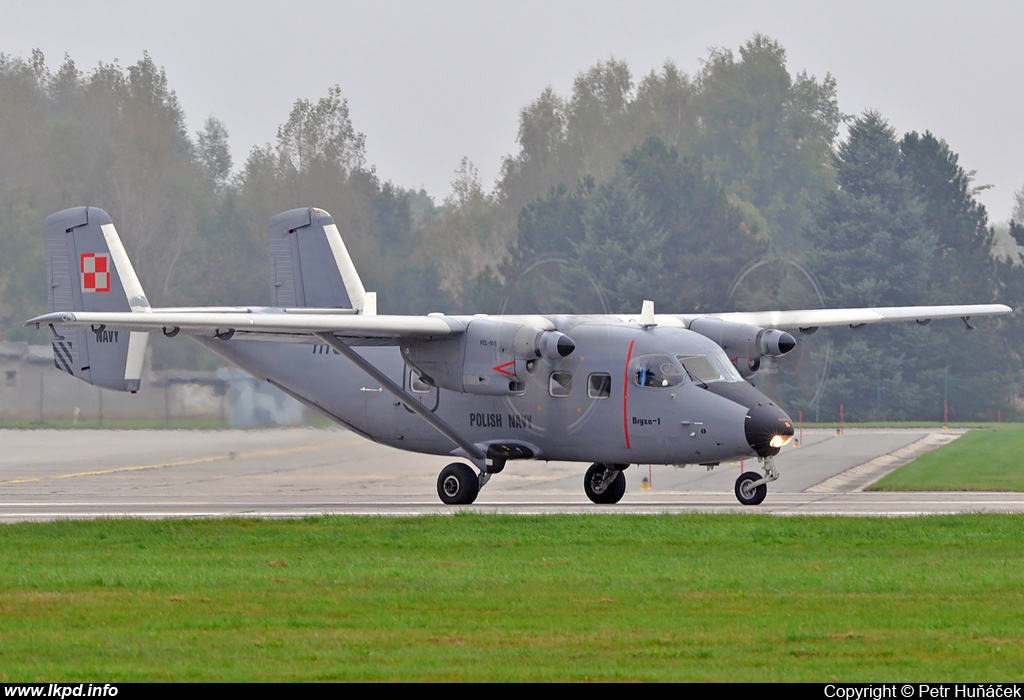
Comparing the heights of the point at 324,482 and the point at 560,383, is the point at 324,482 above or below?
below

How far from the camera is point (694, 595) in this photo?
1296cm

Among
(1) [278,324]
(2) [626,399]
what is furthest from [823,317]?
(1) [278,324]

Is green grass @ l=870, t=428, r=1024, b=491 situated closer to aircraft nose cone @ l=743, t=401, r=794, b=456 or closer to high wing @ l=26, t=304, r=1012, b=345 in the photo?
aircraft nose cone @ l=743, t=401, r=794, b=456

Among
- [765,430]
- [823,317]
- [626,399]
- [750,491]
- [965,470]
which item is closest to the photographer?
[765,430]

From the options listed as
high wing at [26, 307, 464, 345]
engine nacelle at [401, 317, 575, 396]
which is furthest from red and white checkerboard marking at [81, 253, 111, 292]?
engine nacelle at [401, 317, 575, 396]

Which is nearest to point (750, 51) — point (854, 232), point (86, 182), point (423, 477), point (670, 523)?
point (854, 232)

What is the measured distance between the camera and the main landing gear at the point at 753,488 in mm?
22594

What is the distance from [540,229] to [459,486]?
3433cm

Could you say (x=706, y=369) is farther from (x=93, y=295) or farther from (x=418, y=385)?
(x=93, y=295)

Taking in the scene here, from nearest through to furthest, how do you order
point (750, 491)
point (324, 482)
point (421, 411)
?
point (750, 491) < point (421, 411) < point (324, 482)

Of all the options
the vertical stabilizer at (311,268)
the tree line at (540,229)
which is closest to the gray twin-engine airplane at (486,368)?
the vertical stabilizer at (311,268)

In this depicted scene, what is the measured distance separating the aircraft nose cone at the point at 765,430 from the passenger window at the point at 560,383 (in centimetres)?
303

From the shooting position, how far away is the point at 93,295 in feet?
86.6

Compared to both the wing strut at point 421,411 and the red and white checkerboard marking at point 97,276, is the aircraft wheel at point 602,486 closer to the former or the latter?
the wing strut at point 421,411
